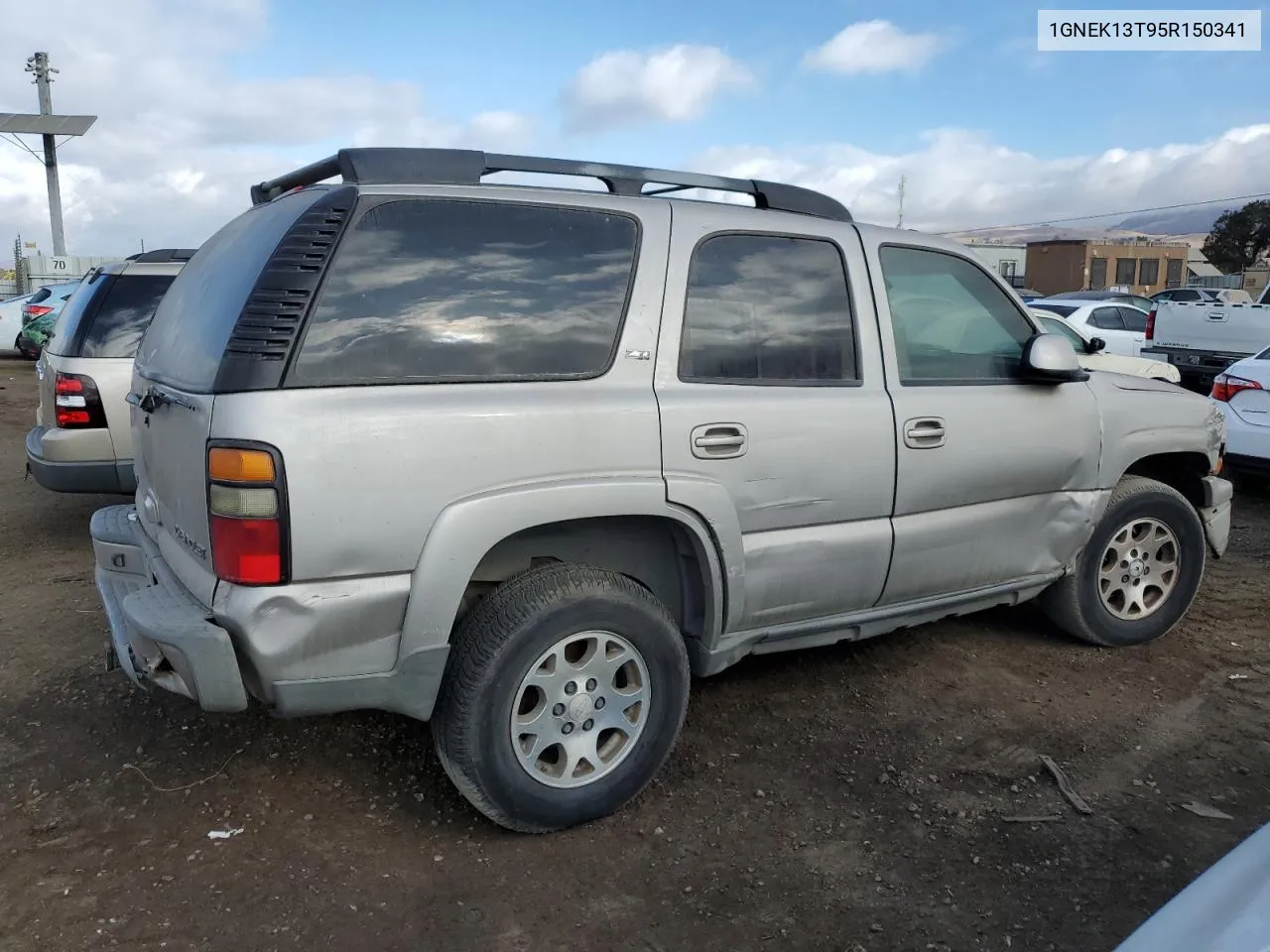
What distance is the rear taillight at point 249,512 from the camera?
8.53ft

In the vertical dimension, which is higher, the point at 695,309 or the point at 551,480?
the point at 695,309

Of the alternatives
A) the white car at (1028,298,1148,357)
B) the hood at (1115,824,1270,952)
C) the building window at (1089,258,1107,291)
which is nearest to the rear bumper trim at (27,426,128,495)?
the hood at (1115,824,1270,952)

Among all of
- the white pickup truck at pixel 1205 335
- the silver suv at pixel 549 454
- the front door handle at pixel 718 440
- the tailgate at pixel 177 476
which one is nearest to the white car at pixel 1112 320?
the white pickup truck at pixel 1205 335

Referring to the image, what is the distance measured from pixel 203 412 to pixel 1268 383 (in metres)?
7.76

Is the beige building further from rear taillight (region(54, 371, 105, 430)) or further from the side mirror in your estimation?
rear taillight (region(54, 371, 105, 430))

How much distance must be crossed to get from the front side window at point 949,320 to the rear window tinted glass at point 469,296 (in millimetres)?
1177

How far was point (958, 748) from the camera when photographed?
3787 mm

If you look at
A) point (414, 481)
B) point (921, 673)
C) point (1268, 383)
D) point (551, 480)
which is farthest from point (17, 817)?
point (1268, 383)

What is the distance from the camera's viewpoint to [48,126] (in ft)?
97.3

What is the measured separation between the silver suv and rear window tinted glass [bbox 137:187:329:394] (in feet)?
0.06

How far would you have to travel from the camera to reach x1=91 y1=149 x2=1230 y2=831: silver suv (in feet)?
8.86

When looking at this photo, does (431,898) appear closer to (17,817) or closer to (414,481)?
(414,481)

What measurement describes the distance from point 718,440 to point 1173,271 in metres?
69.4

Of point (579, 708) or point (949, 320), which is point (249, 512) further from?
point (949, 320)
